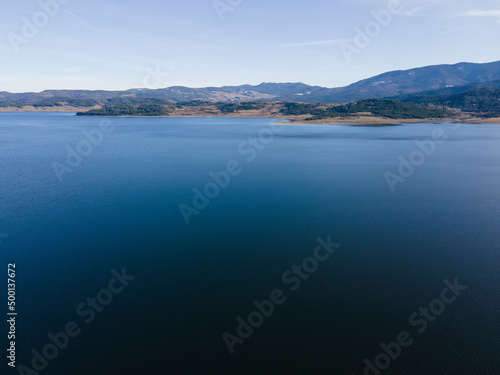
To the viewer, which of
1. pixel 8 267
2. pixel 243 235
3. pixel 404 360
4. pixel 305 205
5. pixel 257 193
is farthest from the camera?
pixel 257 193

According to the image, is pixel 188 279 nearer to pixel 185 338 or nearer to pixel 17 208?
pixel 185 338

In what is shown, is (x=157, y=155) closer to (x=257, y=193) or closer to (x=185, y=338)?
(x=257, y=193)

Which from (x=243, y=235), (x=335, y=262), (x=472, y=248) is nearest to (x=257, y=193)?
(x=243, y=235)

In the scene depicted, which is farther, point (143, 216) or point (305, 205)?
point (305, 205)

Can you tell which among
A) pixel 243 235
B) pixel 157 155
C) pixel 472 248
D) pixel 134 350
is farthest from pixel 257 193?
pixel 157 155

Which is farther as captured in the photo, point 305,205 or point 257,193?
point 257,193

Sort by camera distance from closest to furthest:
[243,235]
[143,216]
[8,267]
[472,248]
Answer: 1. [8,267]
2. [472,248]
3. [243,235]
4. [143,216]
